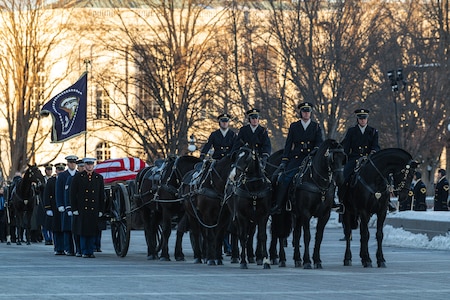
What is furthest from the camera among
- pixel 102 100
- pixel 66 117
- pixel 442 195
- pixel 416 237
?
pixel 102 100

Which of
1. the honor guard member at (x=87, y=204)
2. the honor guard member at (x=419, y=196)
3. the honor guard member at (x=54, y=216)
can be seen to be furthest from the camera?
the honor guard member at (x=419, y=196)

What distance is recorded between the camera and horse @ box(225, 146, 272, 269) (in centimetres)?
2239

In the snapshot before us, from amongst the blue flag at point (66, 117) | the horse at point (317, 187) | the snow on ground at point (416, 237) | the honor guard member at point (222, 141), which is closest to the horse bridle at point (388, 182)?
the horse at point (317, 187)

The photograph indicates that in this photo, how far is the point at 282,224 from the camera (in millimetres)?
24281

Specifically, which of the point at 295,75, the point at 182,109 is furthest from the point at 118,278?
the point at 182,109

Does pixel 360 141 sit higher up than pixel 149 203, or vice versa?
pixel 360 141

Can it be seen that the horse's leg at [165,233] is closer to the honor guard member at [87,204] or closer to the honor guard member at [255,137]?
the honor guard member at [87,204]

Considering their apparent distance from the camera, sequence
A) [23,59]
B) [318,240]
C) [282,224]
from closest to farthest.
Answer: [318,240], [282,224], [23,59]

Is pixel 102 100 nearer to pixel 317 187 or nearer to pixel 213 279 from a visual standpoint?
pixel 317 187

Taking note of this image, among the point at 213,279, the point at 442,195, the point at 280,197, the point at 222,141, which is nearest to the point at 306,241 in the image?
the point at 280,197

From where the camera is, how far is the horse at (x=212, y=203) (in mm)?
23859

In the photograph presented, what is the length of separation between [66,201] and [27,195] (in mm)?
6816

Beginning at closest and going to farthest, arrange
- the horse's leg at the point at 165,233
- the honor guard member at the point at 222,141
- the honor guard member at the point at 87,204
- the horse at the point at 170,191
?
1. the honor guard member at the point at 222,141
2. the horse's leg at the point at 165,233
3. the horse at the point at 170,191
4. the honor guard member at the point at 87,204

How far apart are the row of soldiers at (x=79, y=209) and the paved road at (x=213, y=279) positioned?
3.64ft
